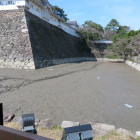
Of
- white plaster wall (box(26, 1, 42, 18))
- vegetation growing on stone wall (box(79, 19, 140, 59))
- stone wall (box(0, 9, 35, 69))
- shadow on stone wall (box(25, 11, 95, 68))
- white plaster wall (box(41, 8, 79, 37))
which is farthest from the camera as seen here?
vegetation growing on stone wall (box(79, 19, 140, 59))

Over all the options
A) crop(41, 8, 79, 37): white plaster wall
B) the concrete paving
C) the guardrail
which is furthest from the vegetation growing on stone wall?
the guardrail

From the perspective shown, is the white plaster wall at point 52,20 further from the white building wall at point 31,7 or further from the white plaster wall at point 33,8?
the white plaster wall at point 33,8

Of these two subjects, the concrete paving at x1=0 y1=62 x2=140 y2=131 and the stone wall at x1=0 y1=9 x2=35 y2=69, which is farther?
the stone wall at x1=0 y1=9 x2=35 y2=69

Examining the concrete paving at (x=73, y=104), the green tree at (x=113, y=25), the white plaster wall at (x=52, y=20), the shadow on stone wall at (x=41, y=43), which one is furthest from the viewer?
the green tree at (x=113, y=25)

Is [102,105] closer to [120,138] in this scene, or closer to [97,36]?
[120,138]

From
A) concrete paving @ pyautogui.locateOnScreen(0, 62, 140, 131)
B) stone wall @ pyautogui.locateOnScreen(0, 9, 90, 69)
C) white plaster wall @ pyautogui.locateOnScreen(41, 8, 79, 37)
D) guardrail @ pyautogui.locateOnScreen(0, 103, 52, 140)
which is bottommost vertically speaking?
concrete paving @ pyautogui.locateOnScreen(0, 62, 140, 131)

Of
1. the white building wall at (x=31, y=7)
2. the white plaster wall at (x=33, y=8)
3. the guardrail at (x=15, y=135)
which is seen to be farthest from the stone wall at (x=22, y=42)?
the guardrail at (x=15, y=135)

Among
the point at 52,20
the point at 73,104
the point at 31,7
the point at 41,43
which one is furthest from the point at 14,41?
the point at 52,20

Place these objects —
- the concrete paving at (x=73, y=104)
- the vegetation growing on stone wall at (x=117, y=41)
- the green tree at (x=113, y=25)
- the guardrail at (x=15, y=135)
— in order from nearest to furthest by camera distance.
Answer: the guardrail at (x=15, y=135) → the concrete paving at (x=73, y=104) → the vegetation growing on stone wall at (x=117, y=41) → the green tree at (x=113, y=25)

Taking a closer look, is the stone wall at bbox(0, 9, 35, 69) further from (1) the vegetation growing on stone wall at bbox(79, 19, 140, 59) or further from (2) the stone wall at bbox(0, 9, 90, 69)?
(1) the vegetation growing on stone wall at bbox(79, 19, 140, 59)

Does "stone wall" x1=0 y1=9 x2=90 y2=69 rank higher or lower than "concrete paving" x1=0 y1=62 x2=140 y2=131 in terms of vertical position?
higher

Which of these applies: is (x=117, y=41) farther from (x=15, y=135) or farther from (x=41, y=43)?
(x=15, y=135)

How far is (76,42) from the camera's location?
36156mm

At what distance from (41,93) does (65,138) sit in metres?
6.24
